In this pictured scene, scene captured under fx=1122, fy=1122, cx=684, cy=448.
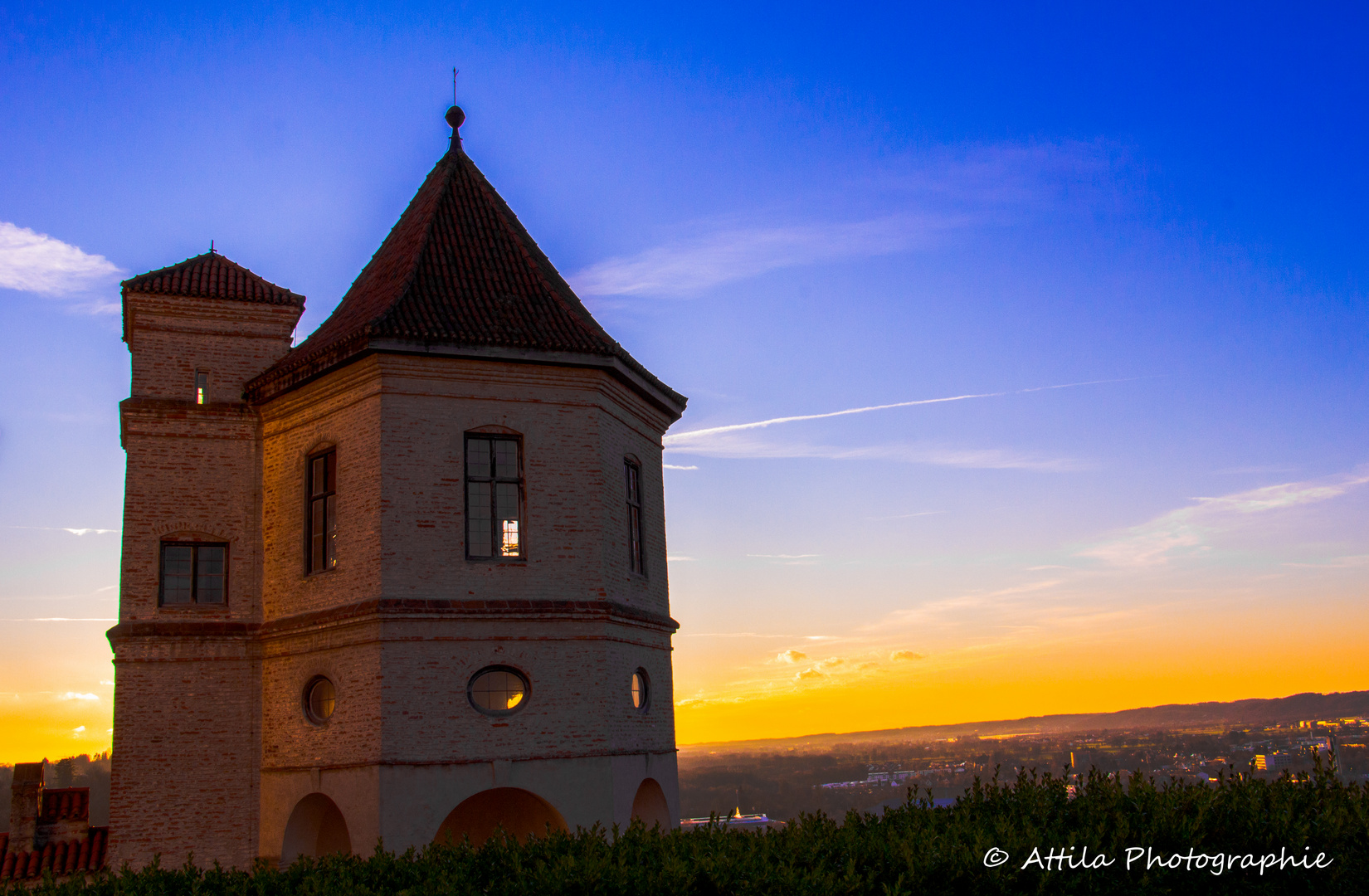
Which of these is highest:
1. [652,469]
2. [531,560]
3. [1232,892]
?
[652,469]

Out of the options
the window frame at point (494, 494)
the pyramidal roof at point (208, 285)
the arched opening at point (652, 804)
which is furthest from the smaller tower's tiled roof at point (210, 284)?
the arched opening at point (652, 804)

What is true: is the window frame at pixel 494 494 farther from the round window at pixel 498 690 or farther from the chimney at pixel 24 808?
the chimney at pixel 24 808

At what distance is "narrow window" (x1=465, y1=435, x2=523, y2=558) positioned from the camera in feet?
57.6

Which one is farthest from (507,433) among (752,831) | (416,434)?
(752,831)

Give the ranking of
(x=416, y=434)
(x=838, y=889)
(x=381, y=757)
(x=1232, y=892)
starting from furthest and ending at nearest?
(x=416, y=434), (x=381, y=757), (x=1232, y=892), (x=838, y=889)

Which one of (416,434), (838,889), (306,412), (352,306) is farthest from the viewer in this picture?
(352,306)

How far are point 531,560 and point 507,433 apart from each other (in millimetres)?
2088

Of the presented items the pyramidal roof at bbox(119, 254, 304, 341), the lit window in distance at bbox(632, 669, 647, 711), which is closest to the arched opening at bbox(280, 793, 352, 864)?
the lit window in distance at bbox(632, 669, 647, 711)

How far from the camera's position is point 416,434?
685 inches

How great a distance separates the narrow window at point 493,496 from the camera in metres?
17.5

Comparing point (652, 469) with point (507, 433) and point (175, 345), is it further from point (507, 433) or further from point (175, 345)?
point (175, 345)

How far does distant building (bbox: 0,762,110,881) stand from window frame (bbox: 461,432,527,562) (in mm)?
8443

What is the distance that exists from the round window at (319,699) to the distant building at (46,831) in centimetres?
461

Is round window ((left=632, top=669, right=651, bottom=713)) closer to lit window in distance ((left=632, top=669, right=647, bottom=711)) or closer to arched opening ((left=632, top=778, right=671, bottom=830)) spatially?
lit window in distance ((left=632, top=669, right=647, bottom=711))
